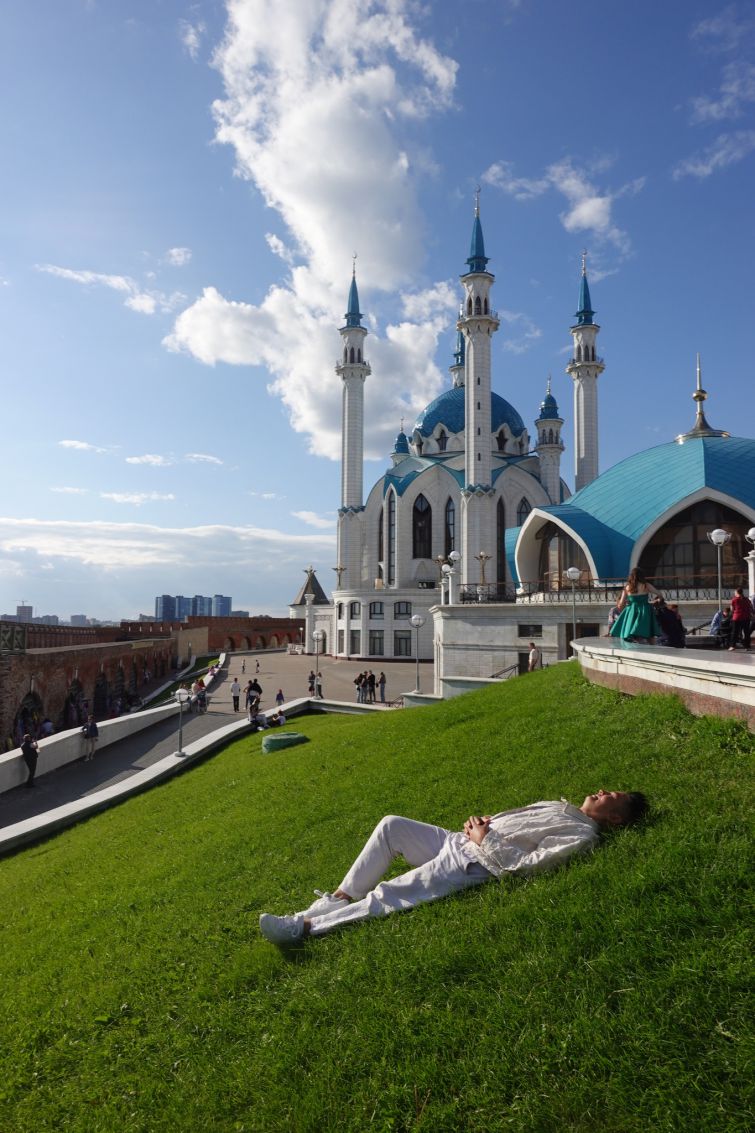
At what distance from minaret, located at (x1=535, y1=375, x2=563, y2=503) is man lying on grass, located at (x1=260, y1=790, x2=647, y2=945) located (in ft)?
159

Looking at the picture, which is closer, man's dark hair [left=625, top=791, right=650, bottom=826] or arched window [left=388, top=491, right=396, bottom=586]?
man's dark hair [left=625, top=791, right=650, bottom=826]

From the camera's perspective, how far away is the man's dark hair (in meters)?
4.15

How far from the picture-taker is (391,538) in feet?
160

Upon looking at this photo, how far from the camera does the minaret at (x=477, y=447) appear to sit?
3853 centimetres

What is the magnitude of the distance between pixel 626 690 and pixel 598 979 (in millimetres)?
4942

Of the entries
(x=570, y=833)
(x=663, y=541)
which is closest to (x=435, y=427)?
(x=663, y=541)

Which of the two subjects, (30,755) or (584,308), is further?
(584,308)

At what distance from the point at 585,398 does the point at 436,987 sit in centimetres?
4324

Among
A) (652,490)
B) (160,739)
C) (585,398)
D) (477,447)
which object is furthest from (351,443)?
(160,739)

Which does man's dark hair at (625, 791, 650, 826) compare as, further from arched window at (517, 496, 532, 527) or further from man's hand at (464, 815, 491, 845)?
arched window at (517, 496, 532, 527)

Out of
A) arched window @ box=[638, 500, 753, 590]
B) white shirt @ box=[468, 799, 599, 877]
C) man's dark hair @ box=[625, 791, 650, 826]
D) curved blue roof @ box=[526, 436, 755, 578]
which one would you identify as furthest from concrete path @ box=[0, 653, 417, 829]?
man's dark hair @ box=[625, 791, 650, 826]

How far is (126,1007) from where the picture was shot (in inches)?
164

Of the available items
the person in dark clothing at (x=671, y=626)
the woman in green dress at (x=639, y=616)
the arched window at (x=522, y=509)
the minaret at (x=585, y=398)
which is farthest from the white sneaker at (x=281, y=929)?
A: the arched window at (x=522, y=509)

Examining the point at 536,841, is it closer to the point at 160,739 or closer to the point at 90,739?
the point at 90,739
